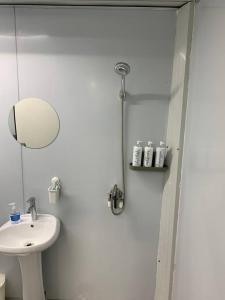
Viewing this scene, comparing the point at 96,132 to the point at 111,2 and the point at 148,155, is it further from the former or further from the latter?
the point at 111,2

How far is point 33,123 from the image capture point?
1.68 meters

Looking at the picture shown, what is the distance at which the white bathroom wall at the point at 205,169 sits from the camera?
0.96 metres

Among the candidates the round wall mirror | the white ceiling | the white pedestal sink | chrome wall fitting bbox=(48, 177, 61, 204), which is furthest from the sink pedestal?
the white ceiling

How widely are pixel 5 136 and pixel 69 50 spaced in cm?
80

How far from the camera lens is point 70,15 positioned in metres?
1.52

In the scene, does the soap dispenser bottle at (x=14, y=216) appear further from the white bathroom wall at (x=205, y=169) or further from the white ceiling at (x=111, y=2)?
the white ceiling at (x=111, y=2)

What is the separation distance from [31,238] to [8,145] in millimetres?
736

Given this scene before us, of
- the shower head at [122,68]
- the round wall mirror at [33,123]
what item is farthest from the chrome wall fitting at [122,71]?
the round wall mirror at [33,123]

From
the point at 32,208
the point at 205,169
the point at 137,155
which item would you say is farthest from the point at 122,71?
the point at 32,208

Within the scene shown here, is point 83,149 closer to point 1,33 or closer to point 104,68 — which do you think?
point 104,68

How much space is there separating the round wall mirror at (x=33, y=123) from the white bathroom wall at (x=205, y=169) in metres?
0.98

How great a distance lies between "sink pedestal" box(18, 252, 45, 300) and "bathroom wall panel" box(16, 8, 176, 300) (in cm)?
15

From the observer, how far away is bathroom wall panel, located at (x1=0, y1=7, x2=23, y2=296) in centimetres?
156

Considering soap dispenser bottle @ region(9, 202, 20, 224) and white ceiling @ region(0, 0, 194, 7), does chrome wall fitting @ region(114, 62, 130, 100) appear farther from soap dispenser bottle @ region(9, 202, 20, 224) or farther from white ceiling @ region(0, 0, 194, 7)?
soap dispenser bottle @ region(9, 202, 20, 224)
